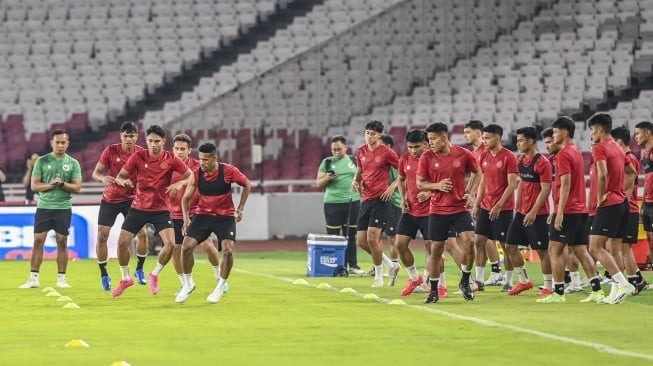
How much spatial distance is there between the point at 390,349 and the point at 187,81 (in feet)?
102

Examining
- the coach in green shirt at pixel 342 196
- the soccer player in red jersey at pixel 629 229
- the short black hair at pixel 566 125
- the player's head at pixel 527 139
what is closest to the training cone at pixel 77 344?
the short black hair at pixel 566 125

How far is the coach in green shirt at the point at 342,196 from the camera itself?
2256 cm

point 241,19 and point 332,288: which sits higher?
point 241,19

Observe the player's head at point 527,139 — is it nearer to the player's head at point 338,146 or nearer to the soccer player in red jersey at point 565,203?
the soccer player in red jersey at point 565,203

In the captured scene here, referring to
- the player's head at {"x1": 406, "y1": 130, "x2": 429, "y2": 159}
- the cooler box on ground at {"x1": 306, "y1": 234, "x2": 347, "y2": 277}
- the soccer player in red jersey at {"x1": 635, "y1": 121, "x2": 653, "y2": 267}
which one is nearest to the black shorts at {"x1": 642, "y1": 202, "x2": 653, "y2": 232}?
the soccer player in red jersey at {"x1": 635, "y1": 121, "x2": 653, "y2": 267}

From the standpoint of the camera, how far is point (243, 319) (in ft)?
45.9

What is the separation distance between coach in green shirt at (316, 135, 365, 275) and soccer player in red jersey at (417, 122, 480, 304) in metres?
6.25

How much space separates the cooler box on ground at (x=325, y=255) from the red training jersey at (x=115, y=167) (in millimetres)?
3752

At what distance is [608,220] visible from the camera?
1571 cm

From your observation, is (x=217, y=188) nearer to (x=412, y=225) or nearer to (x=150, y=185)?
(x=150, y=185)

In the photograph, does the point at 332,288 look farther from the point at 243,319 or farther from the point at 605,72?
the point at 605,72

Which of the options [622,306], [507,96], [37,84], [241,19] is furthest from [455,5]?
[622,306]

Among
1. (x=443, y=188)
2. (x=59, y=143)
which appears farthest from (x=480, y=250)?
(x=59, y=143)

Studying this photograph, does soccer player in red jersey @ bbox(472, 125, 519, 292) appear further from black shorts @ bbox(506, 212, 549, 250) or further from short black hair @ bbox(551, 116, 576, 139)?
short black hair @ bbox(551, 116, 576, 139)
